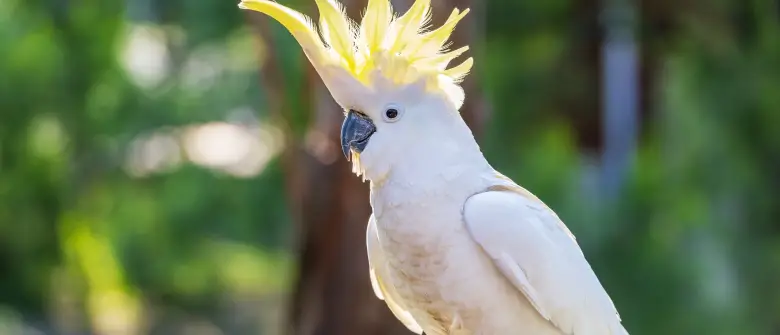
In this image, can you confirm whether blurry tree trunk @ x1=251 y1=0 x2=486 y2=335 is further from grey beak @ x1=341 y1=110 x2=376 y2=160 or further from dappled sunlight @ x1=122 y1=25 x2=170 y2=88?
grey beak @ x1=341 y1=110 x2=376 y2=160

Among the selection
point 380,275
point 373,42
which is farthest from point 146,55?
point 373,42

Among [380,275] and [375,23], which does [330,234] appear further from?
[375,23]

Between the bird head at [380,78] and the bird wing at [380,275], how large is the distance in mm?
124

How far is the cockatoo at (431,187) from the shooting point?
943 millimetres

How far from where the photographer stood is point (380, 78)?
94 centimetres

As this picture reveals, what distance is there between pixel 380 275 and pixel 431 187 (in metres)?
0.22

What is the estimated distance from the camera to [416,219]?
3.12 feet

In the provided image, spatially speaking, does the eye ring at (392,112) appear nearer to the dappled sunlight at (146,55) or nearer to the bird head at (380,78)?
the bird head at (380,78)

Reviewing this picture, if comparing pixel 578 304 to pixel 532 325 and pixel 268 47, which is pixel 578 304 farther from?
pixel 268 47

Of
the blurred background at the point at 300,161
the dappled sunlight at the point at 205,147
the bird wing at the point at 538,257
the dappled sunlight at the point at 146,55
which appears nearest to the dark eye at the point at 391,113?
the bird wing at the point at 538,257

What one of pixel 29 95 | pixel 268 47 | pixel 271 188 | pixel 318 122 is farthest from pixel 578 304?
pixel 29 95

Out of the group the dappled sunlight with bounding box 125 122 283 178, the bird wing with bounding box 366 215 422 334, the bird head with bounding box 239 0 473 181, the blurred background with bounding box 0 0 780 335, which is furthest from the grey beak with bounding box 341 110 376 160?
the dappled sunlight with bounding box 125 122 283 178

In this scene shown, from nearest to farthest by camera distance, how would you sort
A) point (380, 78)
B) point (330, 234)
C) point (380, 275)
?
point (380, 78) → point (380, 275) → point (330, 234)

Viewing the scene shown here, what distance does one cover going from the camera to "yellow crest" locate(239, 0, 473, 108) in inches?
36.9
